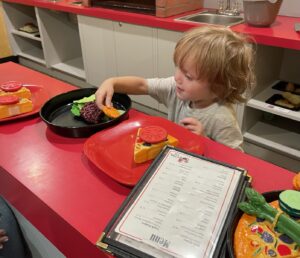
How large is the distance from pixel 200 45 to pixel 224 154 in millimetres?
349

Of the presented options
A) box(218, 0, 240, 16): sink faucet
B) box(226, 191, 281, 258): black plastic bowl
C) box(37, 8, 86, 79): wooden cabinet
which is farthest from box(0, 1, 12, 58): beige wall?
box(226, 191, 281, 258): black plastic bowl

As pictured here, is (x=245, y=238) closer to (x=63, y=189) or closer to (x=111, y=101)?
(x=63, y=189)

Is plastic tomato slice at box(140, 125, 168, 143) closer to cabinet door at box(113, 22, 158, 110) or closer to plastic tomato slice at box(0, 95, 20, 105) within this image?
plastic tomato slice at box(0, 95, 20, 105)

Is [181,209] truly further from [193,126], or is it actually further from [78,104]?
[78,104]

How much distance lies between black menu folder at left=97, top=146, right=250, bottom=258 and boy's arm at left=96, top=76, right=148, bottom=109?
1.18ft

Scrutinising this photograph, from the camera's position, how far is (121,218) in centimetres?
54

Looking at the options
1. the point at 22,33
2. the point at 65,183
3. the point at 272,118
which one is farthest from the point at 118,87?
the point at 22,33

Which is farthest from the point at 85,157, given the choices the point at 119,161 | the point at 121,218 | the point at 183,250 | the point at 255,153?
the point at 255,153

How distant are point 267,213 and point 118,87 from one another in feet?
2.39

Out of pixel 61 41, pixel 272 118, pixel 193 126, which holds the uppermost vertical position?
pixel 193 126

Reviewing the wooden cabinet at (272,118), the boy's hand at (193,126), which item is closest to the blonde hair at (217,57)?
the boy's hand at (193,126)

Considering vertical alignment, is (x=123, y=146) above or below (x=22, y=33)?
above

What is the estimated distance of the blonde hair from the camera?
3.03 ft

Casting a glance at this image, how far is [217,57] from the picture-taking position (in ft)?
3.03
